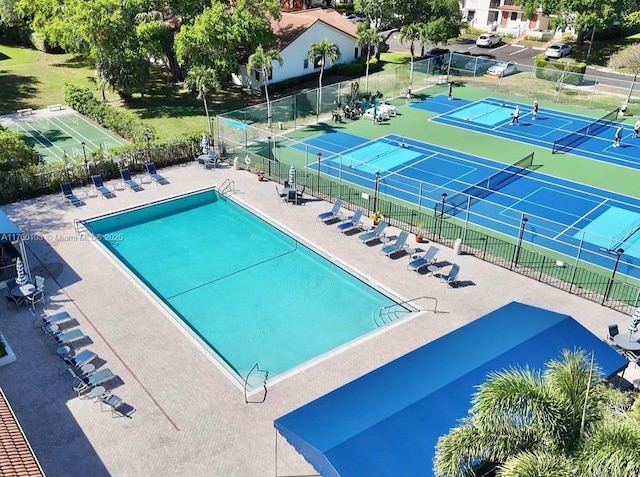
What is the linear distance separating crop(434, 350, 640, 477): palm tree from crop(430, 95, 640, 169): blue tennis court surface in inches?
1073

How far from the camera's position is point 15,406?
52.8 ft

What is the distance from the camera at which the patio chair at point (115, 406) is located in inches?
628

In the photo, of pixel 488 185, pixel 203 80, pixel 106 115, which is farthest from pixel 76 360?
→ pixel 106 115

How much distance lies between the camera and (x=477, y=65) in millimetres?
47812

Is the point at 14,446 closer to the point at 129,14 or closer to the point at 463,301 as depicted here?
the point at 463,301

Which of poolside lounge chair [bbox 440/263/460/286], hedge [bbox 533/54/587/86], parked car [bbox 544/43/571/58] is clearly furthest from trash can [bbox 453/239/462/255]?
parked car [bbox 544/43/571/58]

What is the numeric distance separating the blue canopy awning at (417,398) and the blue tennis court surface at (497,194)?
25.8 feet

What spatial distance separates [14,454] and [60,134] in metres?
27.9

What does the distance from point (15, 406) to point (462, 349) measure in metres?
11.7

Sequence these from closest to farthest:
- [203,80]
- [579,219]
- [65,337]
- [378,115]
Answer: [65,337]
[579,219]
[203,80]
[378,115]

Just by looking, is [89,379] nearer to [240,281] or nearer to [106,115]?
[240,281]

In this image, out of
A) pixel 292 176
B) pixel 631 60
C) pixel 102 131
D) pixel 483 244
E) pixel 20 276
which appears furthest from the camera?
pixel 631 60

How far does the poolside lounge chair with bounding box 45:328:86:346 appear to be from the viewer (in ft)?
59.6

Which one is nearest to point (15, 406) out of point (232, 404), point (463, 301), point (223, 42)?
point (232, 404)
